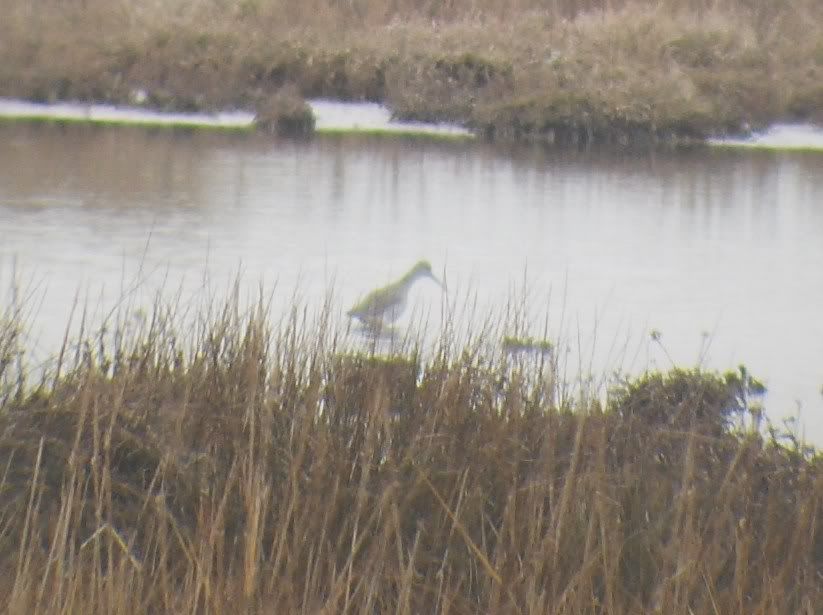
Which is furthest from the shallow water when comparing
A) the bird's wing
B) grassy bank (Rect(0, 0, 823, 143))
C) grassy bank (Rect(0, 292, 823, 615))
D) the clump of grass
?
grassy bank (Rect(0, 292, 823, 615))

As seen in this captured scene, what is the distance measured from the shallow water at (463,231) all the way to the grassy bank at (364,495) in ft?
4.38

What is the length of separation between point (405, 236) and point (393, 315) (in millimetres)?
3934

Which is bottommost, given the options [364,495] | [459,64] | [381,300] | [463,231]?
[364,495]

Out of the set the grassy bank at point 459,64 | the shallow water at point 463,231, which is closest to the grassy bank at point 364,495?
the shallow water at point 463,231

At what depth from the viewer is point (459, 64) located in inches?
650

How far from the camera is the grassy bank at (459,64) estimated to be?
50.2ft

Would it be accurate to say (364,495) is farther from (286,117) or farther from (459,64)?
(459,64)

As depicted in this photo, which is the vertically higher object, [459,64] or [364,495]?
[459,64]

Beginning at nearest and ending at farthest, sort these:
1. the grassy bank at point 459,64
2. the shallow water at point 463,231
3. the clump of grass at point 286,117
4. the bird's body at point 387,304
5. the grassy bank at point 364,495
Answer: the grassy bank at point 364,495, the bird's body at point 387,304, the shallow water at point 463,231, the clump of grass at point 286,117, the grassy bank at point 459,64

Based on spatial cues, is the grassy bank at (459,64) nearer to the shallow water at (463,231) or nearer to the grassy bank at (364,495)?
the shallow water at (463,231)

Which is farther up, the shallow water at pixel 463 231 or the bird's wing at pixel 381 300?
the shallow water at pixel 463 231

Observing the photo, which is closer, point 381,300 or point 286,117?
point 381,300

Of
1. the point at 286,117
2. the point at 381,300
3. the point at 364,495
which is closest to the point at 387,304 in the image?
the point at 381,300

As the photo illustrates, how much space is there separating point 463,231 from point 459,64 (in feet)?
22.7
